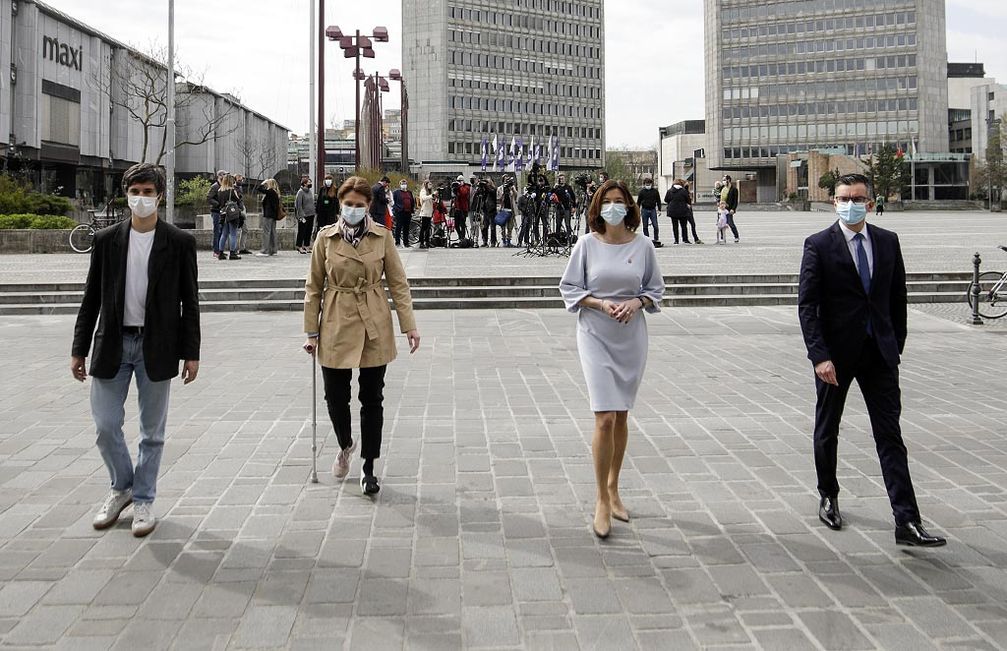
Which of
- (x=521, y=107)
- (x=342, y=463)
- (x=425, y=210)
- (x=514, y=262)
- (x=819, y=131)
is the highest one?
(x=521, y=107)

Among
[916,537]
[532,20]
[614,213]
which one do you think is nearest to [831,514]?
[916,537]

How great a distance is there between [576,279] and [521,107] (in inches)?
5842

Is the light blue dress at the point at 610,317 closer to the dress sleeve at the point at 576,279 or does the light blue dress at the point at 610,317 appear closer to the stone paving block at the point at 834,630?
the dress sleeve at the point at 576,279

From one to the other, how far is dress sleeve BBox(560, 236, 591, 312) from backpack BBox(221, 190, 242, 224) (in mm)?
19069

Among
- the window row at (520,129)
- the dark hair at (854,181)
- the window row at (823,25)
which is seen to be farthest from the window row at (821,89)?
the dark hair at (854,181)

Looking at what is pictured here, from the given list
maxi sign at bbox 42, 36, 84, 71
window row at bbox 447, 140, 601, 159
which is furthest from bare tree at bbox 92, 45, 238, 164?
window row at bbox 447, 140, 601, 159

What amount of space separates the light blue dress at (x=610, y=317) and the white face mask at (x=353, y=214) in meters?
1.24

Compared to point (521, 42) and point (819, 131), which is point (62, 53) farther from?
point (819, 131)

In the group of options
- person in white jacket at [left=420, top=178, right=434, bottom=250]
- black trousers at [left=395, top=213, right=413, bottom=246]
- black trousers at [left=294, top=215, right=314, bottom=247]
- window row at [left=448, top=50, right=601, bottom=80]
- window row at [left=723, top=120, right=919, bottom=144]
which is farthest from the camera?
window row at [left=448, top=50, right=601, bottom=80]

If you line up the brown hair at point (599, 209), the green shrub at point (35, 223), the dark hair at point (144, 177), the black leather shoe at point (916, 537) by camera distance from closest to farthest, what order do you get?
the black leather shoe at point (916, 537) → the dark hair at point (144, 177) → the brown hair at point (599, 209) → the green shrub at point (35, 223)

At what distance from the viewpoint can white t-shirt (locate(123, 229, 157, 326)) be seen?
507cm

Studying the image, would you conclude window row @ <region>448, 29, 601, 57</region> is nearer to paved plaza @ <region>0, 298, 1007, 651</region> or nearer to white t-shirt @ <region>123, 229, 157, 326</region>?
paved plaza @ <region>0, 298, 1007, 651</region>

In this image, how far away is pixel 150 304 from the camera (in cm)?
504

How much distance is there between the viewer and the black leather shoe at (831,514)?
5.11 meters
